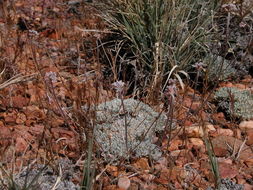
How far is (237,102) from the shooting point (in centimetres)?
318

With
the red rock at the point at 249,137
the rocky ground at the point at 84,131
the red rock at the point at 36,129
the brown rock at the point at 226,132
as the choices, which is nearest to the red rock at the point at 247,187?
the rocky ground at the point at 84,131

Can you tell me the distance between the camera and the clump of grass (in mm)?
3309

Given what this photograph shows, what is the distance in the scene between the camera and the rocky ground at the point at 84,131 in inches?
95.1

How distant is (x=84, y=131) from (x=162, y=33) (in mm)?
1094

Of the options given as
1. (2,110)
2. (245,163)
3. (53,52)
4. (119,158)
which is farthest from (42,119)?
(245,163)

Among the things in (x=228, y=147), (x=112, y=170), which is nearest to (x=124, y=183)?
(x=112, y=170)

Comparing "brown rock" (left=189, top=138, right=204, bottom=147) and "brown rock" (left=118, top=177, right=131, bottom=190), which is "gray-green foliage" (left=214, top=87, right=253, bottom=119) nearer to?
"brown rock" (left=189, top=138, right=204, bottom=147)

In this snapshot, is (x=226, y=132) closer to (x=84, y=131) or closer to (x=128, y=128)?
(x=128, y=128)

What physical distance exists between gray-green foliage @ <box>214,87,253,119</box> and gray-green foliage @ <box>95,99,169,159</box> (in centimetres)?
50

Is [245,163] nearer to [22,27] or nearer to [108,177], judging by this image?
[108,177]

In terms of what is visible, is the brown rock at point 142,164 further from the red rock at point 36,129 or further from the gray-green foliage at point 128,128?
the red rock at point 36,129

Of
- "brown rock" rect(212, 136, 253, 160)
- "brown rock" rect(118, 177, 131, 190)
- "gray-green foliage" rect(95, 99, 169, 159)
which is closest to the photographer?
"brown rock" rect(118, 177, 131, 190)

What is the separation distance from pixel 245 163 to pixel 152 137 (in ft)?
1.88

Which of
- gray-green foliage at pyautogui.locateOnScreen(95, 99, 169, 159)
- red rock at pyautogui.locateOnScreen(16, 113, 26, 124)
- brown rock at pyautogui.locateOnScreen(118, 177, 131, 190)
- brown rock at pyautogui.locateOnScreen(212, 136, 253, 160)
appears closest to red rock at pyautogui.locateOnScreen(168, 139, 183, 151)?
gray-green foliage at pyautogui.locateOnScreen(95, 99, 169, 159)
